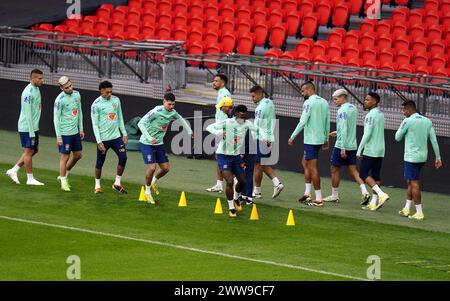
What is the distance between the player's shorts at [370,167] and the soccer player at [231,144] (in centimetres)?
261

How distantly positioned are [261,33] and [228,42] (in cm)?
96

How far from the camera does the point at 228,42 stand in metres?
33.5

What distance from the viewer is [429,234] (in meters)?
21.8

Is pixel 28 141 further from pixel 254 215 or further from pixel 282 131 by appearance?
pixel 282 131

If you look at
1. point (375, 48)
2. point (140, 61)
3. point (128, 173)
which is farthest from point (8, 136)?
point (375, 48)

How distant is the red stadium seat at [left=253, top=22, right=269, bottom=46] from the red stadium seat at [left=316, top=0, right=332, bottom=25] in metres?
1.39

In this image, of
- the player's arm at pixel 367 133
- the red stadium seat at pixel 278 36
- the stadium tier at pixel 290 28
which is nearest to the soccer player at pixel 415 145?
the player's arm at pixel 367 133

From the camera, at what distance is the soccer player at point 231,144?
2250 cm

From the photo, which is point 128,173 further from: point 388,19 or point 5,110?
point 388,19

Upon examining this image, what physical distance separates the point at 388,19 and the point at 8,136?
973 cm

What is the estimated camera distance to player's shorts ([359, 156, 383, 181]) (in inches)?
950

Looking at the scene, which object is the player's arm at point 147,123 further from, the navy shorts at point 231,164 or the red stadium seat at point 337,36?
the red stadium seat at point 337,36

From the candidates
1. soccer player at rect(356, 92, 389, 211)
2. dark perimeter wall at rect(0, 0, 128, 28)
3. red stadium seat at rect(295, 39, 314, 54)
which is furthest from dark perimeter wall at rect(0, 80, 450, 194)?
dark perimeter wall at rect(0, 0, 128, 28)

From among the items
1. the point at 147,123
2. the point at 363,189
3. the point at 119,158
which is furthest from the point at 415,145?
the point at 119,158
